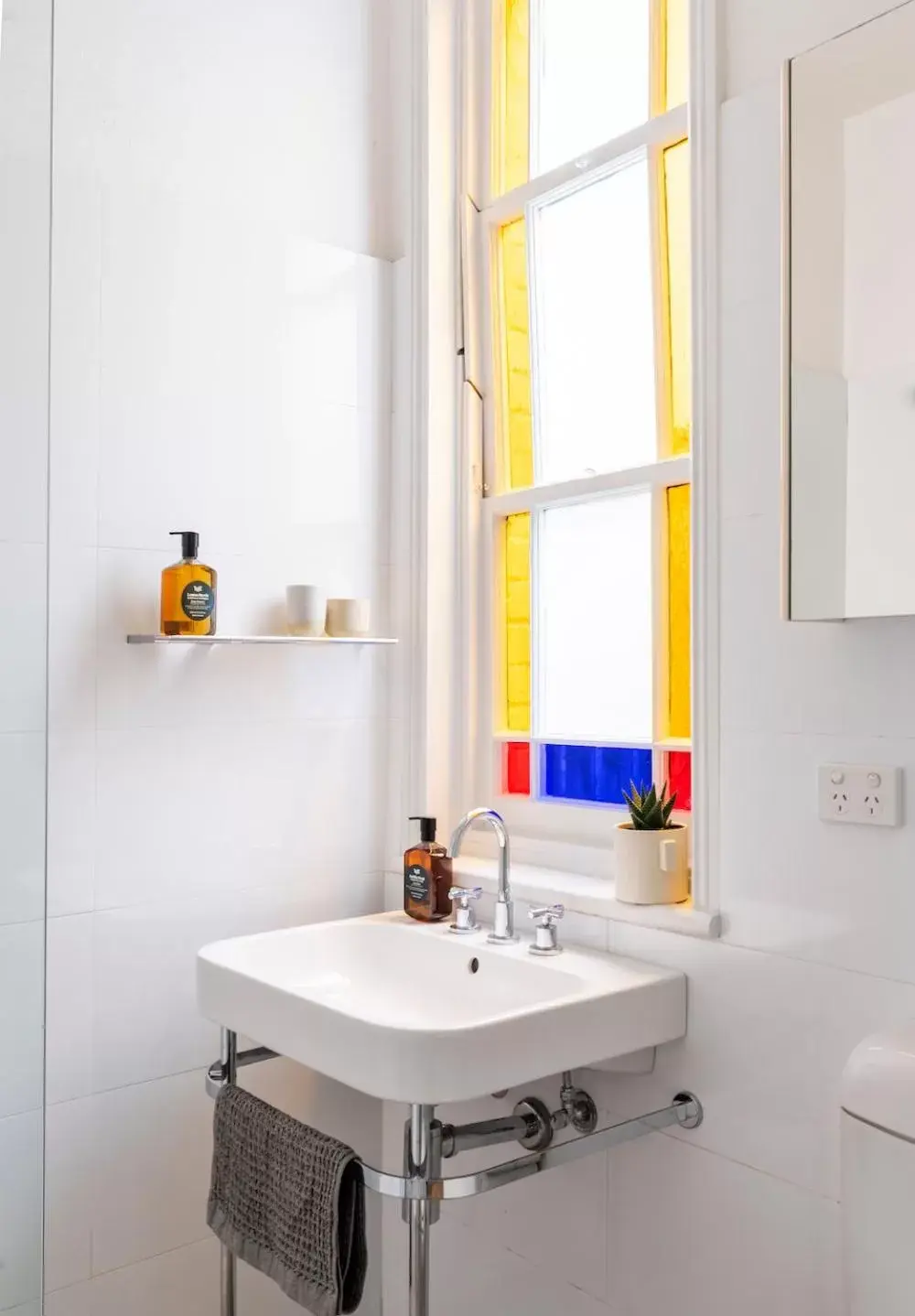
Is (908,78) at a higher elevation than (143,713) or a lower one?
higher

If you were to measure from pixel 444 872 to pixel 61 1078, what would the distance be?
0.67 metres

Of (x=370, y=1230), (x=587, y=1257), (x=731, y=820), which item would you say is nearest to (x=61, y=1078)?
(x=370, y=1230)

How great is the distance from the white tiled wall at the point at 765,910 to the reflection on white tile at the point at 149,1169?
683mm

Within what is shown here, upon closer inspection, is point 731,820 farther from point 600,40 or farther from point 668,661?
point 600,40

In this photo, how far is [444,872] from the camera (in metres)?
1.93

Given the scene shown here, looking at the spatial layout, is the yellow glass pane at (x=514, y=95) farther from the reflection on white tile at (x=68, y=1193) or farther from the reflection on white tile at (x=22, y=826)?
the reflection on white tile at (x=68, y=1193)

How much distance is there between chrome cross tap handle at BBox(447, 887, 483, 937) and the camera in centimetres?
184

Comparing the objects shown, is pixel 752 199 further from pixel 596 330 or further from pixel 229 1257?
pixel 229 1257

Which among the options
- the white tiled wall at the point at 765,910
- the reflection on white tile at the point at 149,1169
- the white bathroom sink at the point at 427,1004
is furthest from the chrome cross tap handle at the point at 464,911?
the reflection on white tile at the point at 149,1169

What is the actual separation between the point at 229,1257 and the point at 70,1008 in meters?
0.44

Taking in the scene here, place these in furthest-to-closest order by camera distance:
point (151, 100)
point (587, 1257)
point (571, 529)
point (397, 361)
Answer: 1. point (397, 361)
2. point (571, 529)
3. point (151, 100)
4. point (587, 1257)

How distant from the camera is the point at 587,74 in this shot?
Answer: 201 cm

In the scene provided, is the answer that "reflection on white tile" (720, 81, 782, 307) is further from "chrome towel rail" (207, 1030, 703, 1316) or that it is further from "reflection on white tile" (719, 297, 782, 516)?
"chrome towel rail" (207, 1030, 703, 1316)

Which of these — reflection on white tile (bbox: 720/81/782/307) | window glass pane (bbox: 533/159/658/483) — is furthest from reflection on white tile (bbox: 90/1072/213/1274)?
reflection on white tile (bbox: 720/81/782/307)
